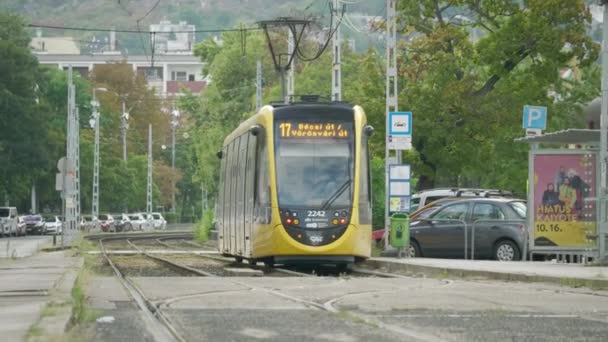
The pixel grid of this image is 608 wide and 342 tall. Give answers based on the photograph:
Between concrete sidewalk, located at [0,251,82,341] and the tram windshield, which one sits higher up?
the tram windshield

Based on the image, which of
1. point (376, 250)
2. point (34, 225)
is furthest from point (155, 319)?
point (34, 225)

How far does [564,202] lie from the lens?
28.0 meters

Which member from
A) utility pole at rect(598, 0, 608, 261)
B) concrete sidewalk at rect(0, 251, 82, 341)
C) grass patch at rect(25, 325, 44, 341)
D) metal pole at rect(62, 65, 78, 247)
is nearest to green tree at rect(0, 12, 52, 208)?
metal pole at rect(62, 65, 78, 247)

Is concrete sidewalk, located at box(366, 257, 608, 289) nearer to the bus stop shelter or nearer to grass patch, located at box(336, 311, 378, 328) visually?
the bus stop shelter

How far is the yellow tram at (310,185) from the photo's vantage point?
28.6m

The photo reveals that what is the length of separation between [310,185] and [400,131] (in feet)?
14.0

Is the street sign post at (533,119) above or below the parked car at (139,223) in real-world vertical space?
above

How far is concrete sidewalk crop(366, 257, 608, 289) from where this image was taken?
2224cm

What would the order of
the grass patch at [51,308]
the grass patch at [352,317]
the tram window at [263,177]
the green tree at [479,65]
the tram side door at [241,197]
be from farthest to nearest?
the green tree at [479,65]
the tram side door at [241,197]
the tram window at [263,177]
the grass patch at [352,317]
the grass patch at [51,308]

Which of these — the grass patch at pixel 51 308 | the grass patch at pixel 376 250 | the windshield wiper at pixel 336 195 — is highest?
the windshield wiper at pixel 336 195

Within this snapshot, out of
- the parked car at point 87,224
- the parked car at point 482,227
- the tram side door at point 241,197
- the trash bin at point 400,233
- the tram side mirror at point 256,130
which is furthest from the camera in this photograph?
the parked car at point 87,224

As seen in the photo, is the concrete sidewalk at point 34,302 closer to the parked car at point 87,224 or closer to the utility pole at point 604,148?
the utility pole at point 604,148

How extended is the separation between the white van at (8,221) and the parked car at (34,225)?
713 cm

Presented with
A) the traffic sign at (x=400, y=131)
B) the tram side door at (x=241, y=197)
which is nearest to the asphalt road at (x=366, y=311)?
the tram side door at (x=241, y=197)
